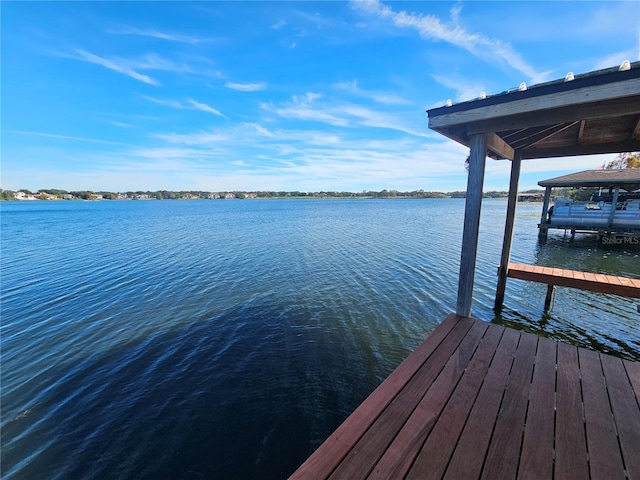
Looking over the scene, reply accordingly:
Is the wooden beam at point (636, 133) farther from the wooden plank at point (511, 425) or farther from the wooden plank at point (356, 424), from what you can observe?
the wooden plank at point (356, 424)

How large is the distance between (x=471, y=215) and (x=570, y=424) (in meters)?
2.46

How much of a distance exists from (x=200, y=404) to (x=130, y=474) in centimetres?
105

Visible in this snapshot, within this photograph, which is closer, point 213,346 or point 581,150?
point 581,150

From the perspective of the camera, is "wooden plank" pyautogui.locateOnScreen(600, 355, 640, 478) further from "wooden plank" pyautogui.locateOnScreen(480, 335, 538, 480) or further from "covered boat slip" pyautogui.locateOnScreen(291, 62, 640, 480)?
"wooden plank" pyautogui.locateOnScreen(480, 335, 538, 480)

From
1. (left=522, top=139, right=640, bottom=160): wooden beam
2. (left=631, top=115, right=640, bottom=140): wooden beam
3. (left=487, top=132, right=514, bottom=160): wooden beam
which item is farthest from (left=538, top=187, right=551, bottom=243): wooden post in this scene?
(left=487, top=132, right=514, bottom=160): wooden beam

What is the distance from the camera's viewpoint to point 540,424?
2.18 metres

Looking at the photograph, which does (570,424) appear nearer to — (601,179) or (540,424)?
(540,424)

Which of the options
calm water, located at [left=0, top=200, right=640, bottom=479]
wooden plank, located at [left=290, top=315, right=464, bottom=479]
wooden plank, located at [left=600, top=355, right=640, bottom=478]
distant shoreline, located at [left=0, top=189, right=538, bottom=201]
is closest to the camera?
wooden plank, located at [left=290, top=315, right=464, bottom=479]

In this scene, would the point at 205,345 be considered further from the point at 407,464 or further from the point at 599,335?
the point at 599,335

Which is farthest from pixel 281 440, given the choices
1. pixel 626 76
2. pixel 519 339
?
pixel 626 76

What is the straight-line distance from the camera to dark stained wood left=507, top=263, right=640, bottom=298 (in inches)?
196

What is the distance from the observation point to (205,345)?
556cm

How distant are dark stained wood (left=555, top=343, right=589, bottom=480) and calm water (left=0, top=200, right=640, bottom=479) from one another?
238cm

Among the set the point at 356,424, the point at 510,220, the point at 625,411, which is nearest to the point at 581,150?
the point at 510,220
